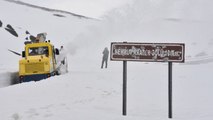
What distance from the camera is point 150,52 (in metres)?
10.1

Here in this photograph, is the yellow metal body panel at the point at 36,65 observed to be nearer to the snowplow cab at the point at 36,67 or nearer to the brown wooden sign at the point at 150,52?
the snowplow cab at the point at 36,67

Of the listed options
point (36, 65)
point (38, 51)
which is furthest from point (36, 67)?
point (38, 51)

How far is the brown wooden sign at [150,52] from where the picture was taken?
1012cm

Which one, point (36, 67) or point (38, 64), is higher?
point (38, 64)

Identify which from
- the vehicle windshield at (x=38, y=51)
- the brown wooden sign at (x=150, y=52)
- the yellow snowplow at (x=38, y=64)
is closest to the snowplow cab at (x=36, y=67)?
the yellow snowplow at (x=38, y=64)

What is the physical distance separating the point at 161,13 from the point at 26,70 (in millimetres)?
13525

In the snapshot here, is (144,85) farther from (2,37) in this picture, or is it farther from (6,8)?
(6,8)

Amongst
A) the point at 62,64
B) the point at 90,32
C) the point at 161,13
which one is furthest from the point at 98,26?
the point at 62,64

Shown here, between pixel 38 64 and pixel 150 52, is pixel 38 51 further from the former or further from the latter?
pixel 150 52

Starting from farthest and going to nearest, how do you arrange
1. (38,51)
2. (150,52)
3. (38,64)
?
(38,51) < (38,64) < (150,52)

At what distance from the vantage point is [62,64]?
24.4 metres

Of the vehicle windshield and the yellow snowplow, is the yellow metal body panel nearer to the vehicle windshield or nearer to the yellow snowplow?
the yellow snowplow

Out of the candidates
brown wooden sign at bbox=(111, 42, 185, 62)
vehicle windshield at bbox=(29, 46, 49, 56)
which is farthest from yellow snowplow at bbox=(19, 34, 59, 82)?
brown wooden sign at bbox=(111, 42, 185, 62)

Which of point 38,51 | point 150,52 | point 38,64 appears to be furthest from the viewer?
point 38,51
